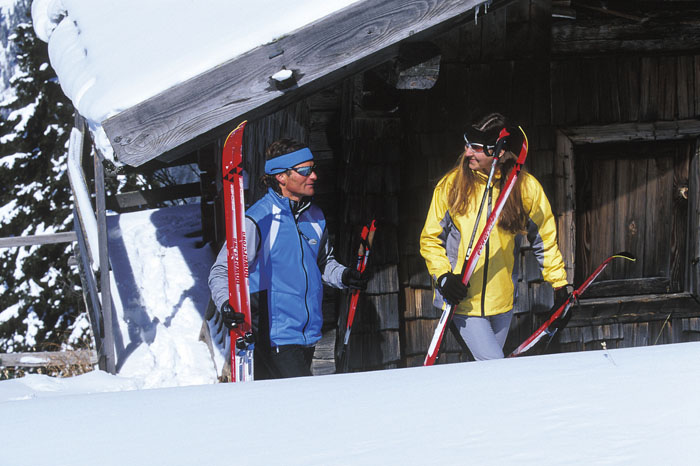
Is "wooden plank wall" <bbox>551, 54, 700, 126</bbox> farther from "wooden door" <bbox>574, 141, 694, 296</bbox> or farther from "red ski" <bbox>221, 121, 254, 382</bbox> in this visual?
"red ski" <bbox>221, 121, 254, 382</bbox>

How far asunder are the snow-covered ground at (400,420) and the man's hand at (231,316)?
1.46m

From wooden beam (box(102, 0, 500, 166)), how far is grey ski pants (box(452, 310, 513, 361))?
152 cm

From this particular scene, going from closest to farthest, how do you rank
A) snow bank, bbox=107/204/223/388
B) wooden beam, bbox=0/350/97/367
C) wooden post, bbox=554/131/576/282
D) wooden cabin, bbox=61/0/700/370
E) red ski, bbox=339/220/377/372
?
red ski, bbox=339/220/377/372 < wooden cabin, bbox=61/0/700/370 < wooden post, bbox=554/131/576/282 < snow bank, bbox=107/204/223/388 < wooden beam, bbox=0/350/97/367

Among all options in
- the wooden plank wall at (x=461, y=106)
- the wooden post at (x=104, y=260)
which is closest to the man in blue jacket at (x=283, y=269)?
the wooden plank wall at (x=461, y=106)

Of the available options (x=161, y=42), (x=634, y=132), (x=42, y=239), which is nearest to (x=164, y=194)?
(x=42, y=239)

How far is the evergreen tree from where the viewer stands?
1513 cm

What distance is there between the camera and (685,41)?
4895 millimetres

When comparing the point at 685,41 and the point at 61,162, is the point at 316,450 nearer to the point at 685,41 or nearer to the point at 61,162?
the point at 685,41

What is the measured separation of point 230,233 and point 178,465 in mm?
2079

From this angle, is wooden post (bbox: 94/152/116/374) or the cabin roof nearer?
the cabin roof

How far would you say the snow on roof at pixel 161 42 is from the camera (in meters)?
3.21

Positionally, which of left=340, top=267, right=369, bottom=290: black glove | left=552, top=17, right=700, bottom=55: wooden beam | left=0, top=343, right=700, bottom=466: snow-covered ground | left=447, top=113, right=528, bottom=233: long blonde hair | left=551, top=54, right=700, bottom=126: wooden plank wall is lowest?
left=340, top=267, right=369, bottom=290: black glove

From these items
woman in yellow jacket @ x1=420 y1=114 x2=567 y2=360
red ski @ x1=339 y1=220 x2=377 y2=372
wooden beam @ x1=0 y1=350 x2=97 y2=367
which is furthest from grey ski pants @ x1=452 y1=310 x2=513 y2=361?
wooden beam @ x1=0 y1=350 x2=97 y2=367

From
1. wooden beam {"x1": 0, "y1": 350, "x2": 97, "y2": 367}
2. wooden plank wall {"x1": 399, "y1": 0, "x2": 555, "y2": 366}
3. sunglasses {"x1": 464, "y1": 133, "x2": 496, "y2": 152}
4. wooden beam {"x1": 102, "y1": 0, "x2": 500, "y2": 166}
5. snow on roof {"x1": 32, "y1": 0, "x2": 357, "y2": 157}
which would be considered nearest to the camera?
wooden beam {"x1": 102, "y1": 0, "x2": 500, "y2": 166}
